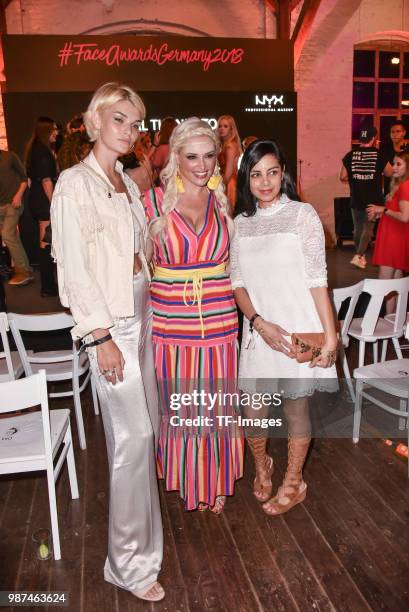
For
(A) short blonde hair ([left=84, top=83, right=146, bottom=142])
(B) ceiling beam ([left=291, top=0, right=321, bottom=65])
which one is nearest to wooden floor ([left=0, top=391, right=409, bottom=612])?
(A) short blonde hair ([left=84, top=83, right=146, bottom=142])

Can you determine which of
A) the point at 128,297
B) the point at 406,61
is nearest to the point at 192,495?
the point at 128,297

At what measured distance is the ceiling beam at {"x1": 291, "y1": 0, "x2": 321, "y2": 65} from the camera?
8.42 m

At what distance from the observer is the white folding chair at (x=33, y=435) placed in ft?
6.63

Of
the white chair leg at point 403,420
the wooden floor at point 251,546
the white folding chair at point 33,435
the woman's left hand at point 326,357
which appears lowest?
the wooden floor at point 251,546

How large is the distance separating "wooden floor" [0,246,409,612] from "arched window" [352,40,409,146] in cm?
859

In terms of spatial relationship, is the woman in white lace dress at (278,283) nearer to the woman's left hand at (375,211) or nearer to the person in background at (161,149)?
the woman's left hand at (375,211)

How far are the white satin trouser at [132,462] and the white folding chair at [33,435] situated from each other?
0.28 meters

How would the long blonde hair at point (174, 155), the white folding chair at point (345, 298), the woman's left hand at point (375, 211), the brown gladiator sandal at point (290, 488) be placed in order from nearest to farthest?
the long blonde hair at point (174, 155), the brown gladiator sandal at point (290, 488), the white folding chair at point (345, 298), the woman's left hand at point (375, 211)

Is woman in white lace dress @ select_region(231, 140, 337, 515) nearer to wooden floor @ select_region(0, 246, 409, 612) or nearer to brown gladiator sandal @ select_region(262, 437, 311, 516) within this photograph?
brown gladiator sandal @ select_region(262, 437, 311, 516)

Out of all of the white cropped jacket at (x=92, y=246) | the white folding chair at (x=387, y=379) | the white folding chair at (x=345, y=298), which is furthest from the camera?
the white folding chair at (x=345, y=298)

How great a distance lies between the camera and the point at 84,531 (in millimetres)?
2428

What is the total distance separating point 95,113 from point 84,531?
66.9 inches

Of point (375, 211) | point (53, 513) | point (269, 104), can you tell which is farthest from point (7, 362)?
point (269, 104)

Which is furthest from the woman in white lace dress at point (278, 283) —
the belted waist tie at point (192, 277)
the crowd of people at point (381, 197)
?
the crowd of people at point (381, 197)
